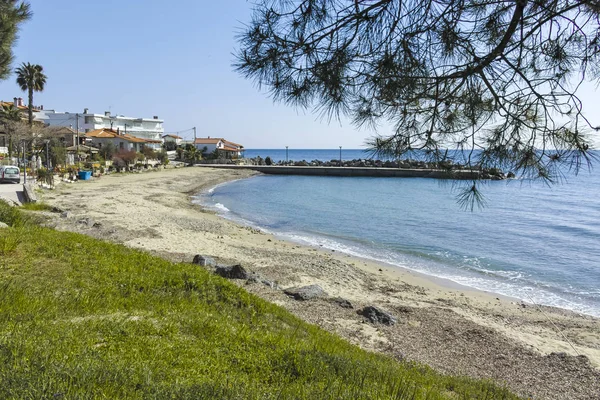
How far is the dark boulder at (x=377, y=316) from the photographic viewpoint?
9.67 m

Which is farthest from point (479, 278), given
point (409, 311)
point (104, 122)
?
point (104, 122)

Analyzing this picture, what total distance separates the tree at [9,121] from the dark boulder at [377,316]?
41681mm

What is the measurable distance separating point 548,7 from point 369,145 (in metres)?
1.88

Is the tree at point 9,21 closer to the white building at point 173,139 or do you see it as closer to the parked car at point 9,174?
the parked car at point 9,174

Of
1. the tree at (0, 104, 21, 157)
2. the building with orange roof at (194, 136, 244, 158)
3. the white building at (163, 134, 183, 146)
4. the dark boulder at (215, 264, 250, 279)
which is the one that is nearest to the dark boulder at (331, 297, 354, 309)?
the dark boulder at (215, 264, 250, 279)

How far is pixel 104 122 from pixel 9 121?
141ft

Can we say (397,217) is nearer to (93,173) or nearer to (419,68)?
(419,68)

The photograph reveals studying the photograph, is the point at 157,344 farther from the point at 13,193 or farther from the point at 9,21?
the point at 13,193

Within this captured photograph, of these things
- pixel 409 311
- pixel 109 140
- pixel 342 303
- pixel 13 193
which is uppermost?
pixel 109 140

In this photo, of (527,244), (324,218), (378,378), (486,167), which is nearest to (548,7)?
(486,167)

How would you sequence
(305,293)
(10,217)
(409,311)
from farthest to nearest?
(10,217), (409,311), (305,293)

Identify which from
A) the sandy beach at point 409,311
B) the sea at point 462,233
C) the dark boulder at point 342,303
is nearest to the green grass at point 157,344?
the sandy beach at point 409,311

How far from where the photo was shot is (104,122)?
8531 centimetres

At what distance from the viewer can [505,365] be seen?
27.2 ft
